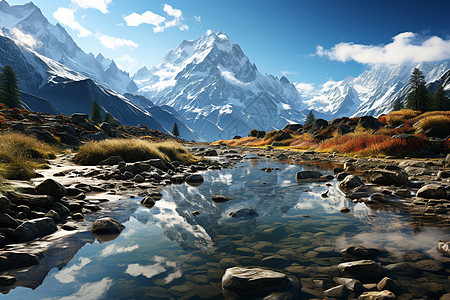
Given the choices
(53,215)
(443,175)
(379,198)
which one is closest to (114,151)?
(53,215)

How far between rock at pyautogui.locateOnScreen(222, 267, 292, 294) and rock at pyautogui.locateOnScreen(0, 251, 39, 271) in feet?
9.52

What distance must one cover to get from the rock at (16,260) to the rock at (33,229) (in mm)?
723

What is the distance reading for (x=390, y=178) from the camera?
348 inches

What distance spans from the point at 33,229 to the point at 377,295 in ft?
18.1

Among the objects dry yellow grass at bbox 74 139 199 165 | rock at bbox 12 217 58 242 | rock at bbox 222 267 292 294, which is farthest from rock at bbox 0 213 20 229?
dry yellow grass at bbox 74 139 199 165

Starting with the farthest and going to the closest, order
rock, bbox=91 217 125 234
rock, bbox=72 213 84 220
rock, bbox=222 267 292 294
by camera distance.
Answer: rock, bbox=72 213 84 220, rock, bbox=91 217 125 234, rock, bbox=222 267 292 294

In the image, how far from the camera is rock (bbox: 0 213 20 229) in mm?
4094

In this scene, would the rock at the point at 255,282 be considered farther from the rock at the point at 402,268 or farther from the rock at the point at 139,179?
the rock at the point at 139,179

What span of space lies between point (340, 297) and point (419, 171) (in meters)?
11.1

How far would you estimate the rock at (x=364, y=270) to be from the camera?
10.1 feet

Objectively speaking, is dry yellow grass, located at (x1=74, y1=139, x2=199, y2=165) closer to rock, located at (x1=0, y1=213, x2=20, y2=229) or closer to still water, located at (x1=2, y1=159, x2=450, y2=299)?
still water, located at (x1=2, y1=159, x2=450, y2=299)

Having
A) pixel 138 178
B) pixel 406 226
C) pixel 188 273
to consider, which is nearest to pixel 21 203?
pixel 188 273

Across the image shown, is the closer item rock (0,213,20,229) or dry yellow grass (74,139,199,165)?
rock (0,213,20,229)

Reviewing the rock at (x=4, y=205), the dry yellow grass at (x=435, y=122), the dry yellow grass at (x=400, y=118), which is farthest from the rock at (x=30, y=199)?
the dry yellow grass at (x=400, y=118)
